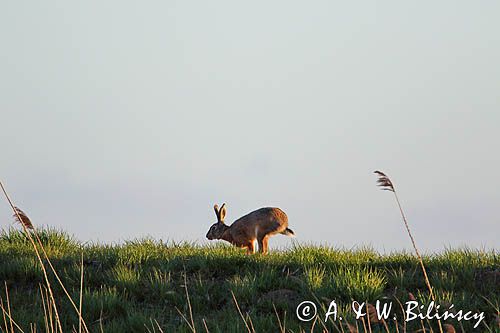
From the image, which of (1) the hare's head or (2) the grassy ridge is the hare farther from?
(2) the grassy ridge

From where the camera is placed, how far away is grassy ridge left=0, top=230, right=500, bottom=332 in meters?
7.42

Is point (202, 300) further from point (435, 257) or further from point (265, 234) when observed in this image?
point (265, 234)

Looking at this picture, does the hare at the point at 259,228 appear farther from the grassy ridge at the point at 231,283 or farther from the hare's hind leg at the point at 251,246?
the grassy ridge at the point at 231,283

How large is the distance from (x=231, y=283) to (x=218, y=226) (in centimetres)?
555

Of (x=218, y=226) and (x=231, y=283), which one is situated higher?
(x=218, y=226)

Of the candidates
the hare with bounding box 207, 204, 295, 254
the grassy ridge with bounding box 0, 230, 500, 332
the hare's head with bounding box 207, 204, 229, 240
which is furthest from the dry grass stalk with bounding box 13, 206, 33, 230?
the hare's head with bounding box 207, 204, 229, 240

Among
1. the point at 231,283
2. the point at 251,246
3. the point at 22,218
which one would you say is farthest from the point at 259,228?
the point at 22,218

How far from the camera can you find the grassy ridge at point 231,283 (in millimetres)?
7418

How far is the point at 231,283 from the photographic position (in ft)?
27.0

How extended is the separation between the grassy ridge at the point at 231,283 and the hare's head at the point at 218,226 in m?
3.22

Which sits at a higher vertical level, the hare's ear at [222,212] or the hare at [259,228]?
the hare's ear at [222,212]

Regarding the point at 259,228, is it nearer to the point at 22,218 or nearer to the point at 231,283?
the point at 231,283

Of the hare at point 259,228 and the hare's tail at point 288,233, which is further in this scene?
the hare's tail at point 288,233

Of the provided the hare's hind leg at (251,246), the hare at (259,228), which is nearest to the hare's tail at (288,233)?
the hare at (259,228)
